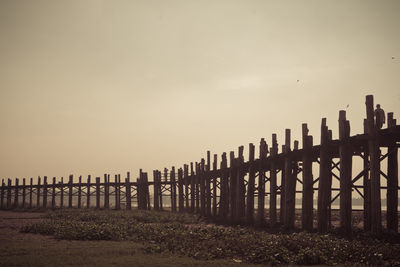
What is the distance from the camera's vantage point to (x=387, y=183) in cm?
1391

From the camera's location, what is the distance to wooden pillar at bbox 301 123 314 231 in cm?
1465

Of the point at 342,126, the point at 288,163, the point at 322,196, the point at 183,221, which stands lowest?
the point at 183,221

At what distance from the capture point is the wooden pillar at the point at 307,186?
48.1ft

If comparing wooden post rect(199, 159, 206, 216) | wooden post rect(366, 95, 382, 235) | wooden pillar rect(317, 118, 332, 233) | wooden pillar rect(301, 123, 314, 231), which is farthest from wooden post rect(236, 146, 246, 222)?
wooden post rect(366, 95, 382, 235)

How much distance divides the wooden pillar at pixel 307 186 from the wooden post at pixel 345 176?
191 cm

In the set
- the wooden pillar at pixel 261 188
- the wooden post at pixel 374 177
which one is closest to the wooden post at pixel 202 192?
the wooden pillar at pixel 261 188

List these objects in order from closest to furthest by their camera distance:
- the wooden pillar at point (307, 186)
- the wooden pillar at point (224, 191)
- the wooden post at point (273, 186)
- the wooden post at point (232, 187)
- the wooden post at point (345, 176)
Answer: the wooden post at point (345, 176) < the wooden pillar at point (307, 186) < the wooden post at point (273, 186) < the wooden post at point (232, 187) < the wooden pillar at point (224, 191)

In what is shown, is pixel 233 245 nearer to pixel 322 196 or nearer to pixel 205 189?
pixel 322 196

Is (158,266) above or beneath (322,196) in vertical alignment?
beneath

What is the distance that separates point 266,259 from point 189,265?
77.6 inches

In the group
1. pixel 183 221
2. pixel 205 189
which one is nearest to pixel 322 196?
pixel 183 221

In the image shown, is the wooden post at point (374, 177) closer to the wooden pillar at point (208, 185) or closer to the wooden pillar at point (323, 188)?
the wooden pillar at point (323, 188)

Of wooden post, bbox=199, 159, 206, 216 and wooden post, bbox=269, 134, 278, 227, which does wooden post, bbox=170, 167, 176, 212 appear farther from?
wooden post, bbox=269, 134, 278, 227

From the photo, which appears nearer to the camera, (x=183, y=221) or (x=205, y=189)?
(x=183, y=221)
